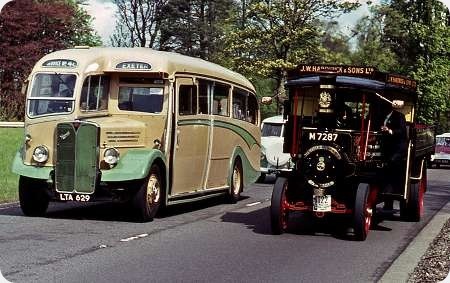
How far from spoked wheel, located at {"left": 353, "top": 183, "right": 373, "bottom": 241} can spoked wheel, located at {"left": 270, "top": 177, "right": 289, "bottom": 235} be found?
1.17 m

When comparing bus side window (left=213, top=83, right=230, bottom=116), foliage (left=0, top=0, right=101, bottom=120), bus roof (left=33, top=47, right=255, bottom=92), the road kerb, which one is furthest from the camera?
foliage (left=0, top=0, right=101, bottom=120)

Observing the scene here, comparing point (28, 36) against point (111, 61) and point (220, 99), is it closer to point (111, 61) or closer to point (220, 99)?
point (220, 99)

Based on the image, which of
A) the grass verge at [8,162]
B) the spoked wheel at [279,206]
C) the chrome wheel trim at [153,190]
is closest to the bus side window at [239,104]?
the chrome wheel trim at [153,190]

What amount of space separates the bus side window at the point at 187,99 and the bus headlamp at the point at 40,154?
265 cm

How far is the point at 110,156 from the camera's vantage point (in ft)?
43.8

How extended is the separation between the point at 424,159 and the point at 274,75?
25.3 meters

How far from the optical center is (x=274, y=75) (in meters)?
40.6

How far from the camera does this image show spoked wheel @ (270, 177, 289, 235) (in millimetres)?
12062

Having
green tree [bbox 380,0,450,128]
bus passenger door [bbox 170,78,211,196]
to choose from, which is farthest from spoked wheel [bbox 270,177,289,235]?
green tree [bbox 380,0,450,128]

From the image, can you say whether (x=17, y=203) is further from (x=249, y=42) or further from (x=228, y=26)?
(x=228, y=26)

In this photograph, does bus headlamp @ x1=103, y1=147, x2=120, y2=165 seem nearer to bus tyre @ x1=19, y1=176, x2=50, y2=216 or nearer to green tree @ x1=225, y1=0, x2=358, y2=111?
bus tyre @ x1=19, y1=176, x2=50, y2=216

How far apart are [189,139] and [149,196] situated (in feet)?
6.09

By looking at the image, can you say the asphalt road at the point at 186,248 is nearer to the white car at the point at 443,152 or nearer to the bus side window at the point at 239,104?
the bus side window at the point at 239,104

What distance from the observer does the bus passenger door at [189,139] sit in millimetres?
14586
